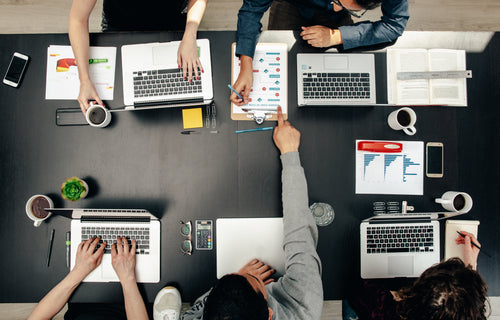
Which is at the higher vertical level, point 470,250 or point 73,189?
point 73,189

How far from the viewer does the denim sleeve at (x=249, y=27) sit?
4.39ft

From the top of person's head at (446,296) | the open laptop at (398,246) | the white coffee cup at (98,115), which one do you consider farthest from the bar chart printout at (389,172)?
the white coffee cup at (98,115)

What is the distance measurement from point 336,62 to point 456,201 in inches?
36.8

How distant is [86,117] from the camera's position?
134cm

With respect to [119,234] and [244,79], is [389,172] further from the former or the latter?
[119,234]

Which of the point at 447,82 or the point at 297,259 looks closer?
the point at 297,259

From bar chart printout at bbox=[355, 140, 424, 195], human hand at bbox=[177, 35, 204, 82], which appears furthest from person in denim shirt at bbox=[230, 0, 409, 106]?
bar chart printout at bbox=[355, 140, 424, 195]

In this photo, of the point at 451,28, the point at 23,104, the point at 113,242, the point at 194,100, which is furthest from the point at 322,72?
the point at 451,28

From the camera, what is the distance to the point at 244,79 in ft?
4.37

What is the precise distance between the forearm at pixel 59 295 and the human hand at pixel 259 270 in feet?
2.66

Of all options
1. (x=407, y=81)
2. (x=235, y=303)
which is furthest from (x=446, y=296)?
(x=407, y=81)

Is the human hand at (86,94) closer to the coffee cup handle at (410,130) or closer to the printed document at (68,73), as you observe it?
the printed document at (68,73)

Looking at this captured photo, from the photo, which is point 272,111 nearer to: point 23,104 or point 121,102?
point 121,102

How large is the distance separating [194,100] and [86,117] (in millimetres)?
Result: 535
